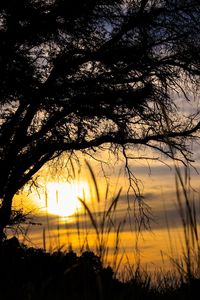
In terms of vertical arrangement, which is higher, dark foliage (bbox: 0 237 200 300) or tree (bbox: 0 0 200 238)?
tree (bbox: 0 0 200 238)

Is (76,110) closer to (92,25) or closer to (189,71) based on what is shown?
(92,25)

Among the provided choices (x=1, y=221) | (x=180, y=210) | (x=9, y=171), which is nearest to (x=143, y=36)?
(x=9, y=171)

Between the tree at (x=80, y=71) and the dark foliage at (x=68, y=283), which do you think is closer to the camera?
the dark foliage at (x=68, y=283)

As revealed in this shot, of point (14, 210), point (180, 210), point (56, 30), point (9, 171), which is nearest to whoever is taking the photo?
point (180, 210)

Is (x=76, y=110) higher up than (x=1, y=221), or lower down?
higher up

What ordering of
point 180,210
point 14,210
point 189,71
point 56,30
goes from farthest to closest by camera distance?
1. point 189,71
2. point 14,210
3. point 56,30
4. point 180,210

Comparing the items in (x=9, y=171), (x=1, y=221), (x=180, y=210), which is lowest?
(x=180, y=210)

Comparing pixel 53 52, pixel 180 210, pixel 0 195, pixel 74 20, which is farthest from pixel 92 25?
pixel 180 210

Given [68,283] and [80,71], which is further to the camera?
[80,71]

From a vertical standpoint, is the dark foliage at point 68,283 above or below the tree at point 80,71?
below

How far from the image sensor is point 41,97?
12344 mm

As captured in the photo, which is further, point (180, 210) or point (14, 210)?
point (14, 210)

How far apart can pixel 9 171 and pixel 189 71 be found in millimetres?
5315

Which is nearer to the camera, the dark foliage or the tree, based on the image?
the dark foliage
